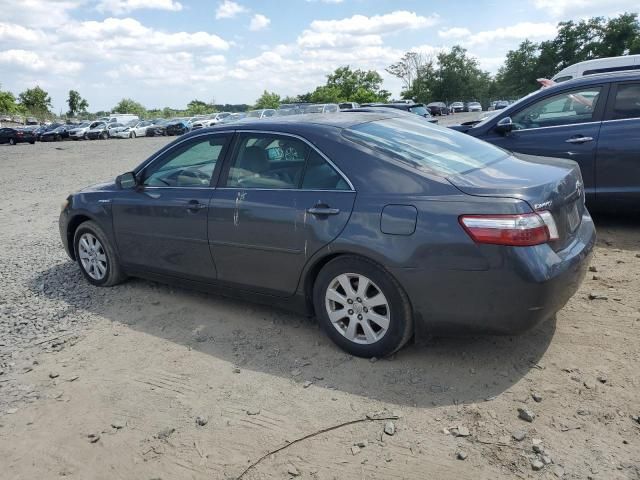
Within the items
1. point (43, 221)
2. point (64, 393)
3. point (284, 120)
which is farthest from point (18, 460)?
point (43, 221)

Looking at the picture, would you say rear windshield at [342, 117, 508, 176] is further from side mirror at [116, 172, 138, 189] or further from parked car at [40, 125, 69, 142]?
parked car at [40, 125, 69, 142]

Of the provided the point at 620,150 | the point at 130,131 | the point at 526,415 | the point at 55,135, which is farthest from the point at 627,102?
the point at 55,135

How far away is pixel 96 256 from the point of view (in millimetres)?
5355

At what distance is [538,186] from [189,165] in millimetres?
2802

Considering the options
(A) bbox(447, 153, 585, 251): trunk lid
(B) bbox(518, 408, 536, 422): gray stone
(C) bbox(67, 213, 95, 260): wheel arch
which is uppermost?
(A) bbox(447, 153, 585, 251): trunk lid

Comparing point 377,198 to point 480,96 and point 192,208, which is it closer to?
point 192,208

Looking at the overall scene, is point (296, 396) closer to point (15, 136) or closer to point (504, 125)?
point (504, 125)

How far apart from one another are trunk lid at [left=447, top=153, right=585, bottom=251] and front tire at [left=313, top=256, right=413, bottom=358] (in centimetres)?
76

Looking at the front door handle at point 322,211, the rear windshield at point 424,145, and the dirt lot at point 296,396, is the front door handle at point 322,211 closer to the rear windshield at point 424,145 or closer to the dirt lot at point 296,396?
the rear windshield at point 424,145

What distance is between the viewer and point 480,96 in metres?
93.2

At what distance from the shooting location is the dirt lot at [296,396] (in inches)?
107

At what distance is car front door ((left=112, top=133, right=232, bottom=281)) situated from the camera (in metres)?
4.37

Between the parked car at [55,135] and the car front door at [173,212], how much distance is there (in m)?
44.5

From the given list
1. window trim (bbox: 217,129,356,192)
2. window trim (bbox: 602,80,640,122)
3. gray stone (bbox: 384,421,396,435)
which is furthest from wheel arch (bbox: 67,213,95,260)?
window trim (bbox: 602,80,640,122)
